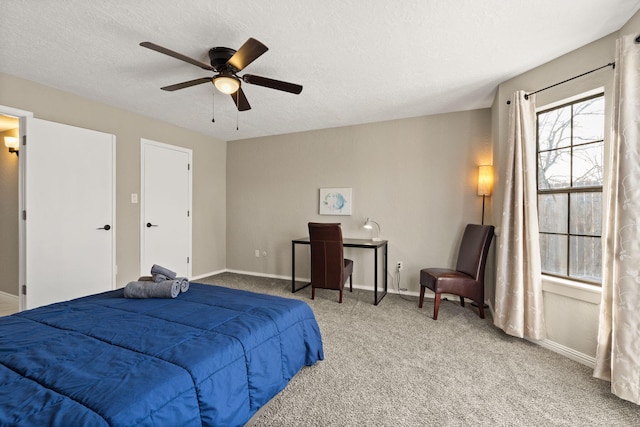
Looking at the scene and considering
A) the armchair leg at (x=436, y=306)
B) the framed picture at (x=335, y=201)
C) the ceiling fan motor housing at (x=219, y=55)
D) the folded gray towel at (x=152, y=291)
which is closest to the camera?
the folded gray towel at (x=152, y=291)

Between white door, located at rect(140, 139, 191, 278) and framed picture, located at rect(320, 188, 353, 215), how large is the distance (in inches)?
86.4

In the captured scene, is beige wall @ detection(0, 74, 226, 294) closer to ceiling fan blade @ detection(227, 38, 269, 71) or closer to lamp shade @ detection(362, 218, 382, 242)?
ceiling fan blade @ detection(227, 38, 269, 71)

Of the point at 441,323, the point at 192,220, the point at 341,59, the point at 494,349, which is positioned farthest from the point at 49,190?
the point at 494,349

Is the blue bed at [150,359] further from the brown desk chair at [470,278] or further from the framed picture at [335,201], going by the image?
the framed picture at [335,201]

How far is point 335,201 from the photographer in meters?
4.53

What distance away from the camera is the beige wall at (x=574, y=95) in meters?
2.11

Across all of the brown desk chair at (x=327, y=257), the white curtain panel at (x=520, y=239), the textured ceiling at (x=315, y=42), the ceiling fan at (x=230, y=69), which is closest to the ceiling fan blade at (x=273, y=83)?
the ceiling fan at (x=230, y=69)

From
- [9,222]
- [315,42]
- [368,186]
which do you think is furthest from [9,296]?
[368,186]

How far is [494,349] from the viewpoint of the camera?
8.02 ft

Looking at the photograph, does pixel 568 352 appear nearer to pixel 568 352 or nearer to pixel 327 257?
pixel 568 352

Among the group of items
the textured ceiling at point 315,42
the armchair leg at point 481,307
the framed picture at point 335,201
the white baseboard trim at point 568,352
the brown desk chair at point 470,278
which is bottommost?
the white baseboard trim at point 568,352

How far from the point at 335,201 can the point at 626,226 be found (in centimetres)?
324

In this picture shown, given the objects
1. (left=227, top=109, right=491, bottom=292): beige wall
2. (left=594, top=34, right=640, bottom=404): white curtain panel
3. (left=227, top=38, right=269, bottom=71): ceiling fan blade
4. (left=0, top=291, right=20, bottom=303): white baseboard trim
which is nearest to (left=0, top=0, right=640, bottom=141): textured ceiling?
(left=227, top=38, right=269, bottom=71): ceiling fan blade

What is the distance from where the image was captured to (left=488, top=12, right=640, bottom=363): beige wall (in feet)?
6.93
